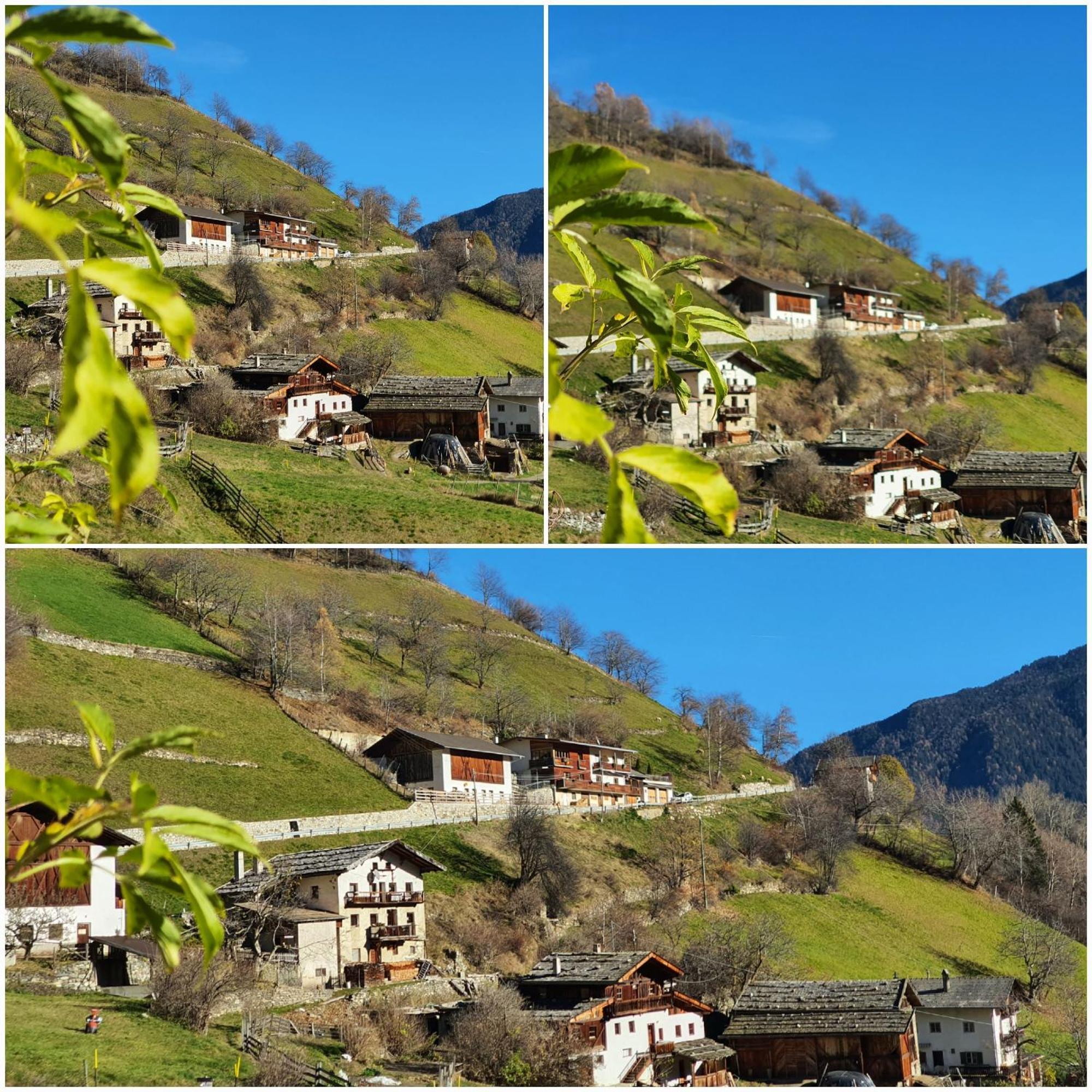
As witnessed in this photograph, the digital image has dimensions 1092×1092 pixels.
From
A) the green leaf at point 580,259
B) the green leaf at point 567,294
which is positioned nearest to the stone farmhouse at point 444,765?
the green leaf at point 567,294

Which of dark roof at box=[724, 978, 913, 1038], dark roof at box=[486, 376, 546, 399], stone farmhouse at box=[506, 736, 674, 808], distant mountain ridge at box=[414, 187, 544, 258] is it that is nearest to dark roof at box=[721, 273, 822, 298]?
stone farmhouse at box=[506, 736, 674, 808]

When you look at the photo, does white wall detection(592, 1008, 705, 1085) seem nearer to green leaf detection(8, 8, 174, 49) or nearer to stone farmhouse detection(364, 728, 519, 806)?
stone farmhouse detection(364, 728, 519, 806)

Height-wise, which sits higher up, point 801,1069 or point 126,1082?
point 126,1082

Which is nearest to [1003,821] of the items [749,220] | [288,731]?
[288,731]

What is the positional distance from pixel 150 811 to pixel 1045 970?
39.1m

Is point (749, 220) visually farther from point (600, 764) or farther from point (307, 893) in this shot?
point (307, 893)

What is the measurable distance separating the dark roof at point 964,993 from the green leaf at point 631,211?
30211mm

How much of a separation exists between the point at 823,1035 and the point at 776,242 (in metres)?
56.1

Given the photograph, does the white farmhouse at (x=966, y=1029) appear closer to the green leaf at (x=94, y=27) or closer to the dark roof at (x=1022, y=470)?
the dark roof at (x=1022, y=470)

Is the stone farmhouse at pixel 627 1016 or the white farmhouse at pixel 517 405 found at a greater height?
the white farmhouse at pixel 517 405

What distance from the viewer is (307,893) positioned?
2714 centimetres

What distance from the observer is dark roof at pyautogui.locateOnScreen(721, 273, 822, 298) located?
47.8 metres

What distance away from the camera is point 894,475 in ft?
85.5

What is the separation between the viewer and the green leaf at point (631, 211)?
4.04 feet
